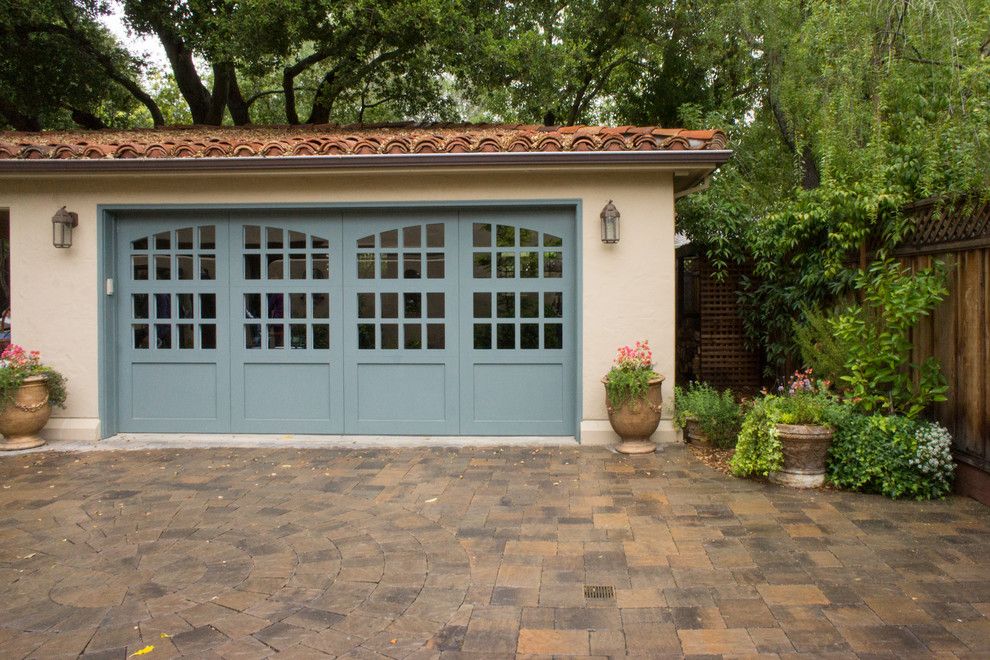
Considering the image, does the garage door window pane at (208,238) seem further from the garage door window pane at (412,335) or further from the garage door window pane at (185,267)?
the garage door window pane at (412,335)

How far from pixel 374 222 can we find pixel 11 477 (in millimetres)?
3746

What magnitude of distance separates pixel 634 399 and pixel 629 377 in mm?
202

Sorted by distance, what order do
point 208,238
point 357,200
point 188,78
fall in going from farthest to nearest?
point 188,78, point 208,238, point 357,200

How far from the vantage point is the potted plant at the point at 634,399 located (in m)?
6.25

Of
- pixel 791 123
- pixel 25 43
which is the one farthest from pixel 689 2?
pixel 25 43

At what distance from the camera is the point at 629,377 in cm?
624

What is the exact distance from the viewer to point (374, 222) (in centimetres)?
705

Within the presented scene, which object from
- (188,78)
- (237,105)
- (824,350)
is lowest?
(824,350)

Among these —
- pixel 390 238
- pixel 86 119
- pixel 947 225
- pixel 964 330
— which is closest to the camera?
pixel 964 330

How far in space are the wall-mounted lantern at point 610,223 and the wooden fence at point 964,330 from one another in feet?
7.87

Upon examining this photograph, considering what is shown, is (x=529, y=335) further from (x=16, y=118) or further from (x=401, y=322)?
(x=16, y=118)

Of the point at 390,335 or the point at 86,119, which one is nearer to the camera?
the point at 390,335

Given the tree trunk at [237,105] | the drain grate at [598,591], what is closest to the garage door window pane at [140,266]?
the drain grate at [598,591]

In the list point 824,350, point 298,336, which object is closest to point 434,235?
point 298,336
